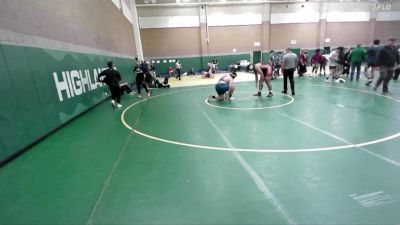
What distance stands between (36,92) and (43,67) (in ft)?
3.05

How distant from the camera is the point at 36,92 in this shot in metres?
5.91

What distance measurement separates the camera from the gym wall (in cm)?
496

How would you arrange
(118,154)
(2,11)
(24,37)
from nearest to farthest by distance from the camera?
(118,154) < (2,11) < (24,37)

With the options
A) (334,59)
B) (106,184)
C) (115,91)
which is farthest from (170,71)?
(106,184)

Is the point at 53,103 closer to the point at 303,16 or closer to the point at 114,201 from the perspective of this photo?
the point at 114,201

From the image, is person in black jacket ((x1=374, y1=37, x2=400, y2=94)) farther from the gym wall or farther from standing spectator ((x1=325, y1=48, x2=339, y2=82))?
the gym wall

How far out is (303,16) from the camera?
90.3 ft

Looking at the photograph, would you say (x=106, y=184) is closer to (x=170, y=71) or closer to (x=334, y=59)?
(x=334, y=59)

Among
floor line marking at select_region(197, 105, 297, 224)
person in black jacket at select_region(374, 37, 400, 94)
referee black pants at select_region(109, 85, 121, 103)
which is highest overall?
person in black jacket at select_region(374, 37, 400, 94)

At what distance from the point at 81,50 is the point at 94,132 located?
4764 mm

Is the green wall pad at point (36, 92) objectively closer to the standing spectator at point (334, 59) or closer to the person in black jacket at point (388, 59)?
the person in black jacket at point (388, 59)

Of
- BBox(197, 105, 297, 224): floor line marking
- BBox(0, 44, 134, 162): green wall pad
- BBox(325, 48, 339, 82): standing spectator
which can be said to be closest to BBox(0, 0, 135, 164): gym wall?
BBox(0, 44, 134, 162): green wall pad

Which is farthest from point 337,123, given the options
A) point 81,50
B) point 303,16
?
point 303,16

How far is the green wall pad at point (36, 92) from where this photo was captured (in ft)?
15.8
